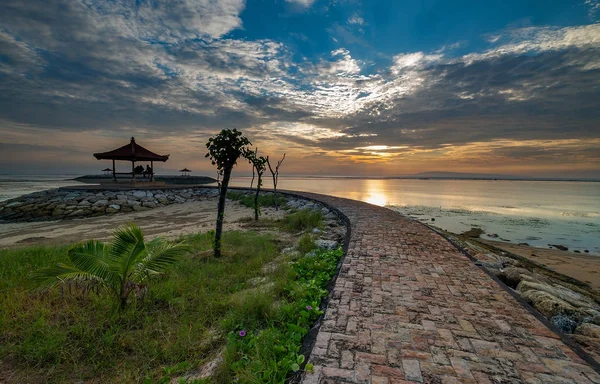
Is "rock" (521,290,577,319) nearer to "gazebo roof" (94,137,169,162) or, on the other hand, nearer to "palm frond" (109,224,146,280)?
"palm frond" (109,224,146,280)

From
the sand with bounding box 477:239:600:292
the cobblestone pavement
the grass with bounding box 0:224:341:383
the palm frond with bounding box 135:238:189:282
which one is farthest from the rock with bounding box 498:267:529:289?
the palm frond with bounding box 135:238:189:282

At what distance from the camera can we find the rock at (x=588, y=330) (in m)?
3.08

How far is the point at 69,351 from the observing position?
112 inches

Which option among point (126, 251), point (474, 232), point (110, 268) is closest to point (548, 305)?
point (126, 251)

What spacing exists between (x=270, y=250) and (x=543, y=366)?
516 centimetres

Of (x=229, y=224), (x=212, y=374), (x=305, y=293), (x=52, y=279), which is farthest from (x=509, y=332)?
(x=229, y=224)

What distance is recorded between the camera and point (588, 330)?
3.13m

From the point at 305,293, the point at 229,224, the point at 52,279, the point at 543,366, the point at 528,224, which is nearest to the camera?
the point at 543,366

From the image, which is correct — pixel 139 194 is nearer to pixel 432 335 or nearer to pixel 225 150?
pixel 225 150

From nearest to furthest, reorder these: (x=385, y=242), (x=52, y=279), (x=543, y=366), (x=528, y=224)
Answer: (x=543, y=366) < (x=52, y=279) < (x=385, y=242) < (x=528, y=224)

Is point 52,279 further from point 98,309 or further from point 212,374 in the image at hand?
point 212,374

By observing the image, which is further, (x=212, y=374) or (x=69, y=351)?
(x=69, y=351)

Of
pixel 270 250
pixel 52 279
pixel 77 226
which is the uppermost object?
pixel 52 279

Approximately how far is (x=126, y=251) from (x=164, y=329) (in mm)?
1266
